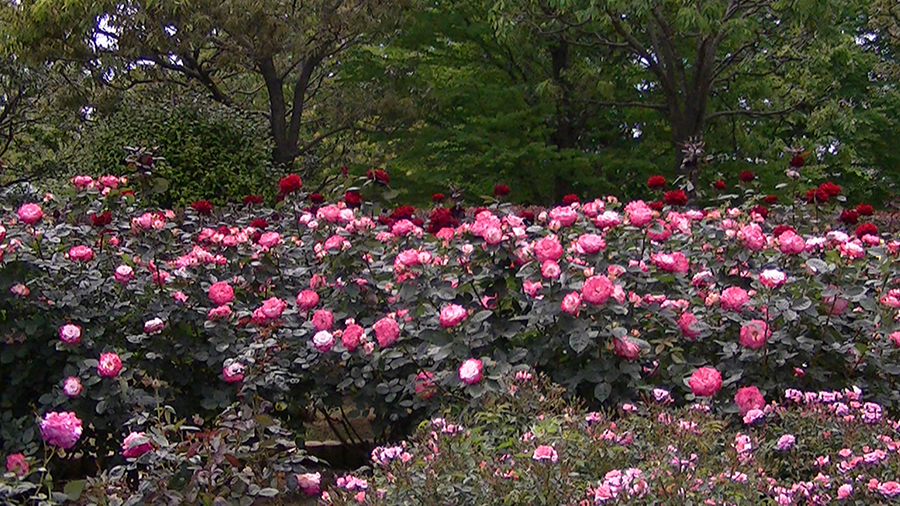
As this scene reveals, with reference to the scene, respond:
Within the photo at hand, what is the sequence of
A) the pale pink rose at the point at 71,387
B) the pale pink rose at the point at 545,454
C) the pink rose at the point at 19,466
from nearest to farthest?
the pale pink rose at the point at 545,454
the pink rose at the point at 19,466
the pale pink rose at the point at 71,387

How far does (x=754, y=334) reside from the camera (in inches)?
107

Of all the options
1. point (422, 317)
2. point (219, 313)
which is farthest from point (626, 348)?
point (219, 313)

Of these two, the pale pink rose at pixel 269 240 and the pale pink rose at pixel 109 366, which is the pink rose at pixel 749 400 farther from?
the pale pink rose at pixel 109 366

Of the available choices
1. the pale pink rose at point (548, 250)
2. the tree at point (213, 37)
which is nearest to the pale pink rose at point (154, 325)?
the pale pink rose at point (548, 250)

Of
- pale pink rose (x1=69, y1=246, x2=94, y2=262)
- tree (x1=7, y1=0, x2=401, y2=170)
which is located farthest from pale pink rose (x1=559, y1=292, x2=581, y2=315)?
tree (x1=7, y1=0, x2=401, y2=170)

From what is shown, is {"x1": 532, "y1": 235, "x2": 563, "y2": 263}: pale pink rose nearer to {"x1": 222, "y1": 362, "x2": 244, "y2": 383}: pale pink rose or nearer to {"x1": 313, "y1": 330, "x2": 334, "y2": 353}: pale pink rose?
{"x1": 313, "y1": 330, "x2": 334, "y2": 353}: pale pink rose

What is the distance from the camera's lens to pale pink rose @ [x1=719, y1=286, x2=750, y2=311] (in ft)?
9.25

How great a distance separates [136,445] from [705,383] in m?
1.52

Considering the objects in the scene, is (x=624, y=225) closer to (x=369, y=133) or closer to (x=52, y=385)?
(x=52, y=385)

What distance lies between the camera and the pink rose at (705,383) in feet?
8.19

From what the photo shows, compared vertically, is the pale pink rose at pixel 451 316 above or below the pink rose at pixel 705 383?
above

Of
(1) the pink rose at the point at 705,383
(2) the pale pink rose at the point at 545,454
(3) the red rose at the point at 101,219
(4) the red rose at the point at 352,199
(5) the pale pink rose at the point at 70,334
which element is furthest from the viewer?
(4) the red rose at the point at 352,199

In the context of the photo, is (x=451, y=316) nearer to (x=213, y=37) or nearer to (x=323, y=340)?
(x=323, y=340)

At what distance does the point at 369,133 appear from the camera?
12.7 metres
